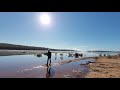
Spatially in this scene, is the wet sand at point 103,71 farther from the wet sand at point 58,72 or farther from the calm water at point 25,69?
the calm water at point 25,69

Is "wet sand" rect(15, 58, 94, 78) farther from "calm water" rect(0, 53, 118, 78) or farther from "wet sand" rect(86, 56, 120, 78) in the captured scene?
"wet sand" rect(86, 56, 120, 78)

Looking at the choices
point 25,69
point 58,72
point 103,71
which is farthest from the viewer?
point 25,69

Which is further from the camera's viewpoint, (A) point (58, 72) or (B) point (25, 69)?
(B) point (25, 69)

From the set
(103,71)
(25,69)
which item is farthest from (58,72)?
(103,71)

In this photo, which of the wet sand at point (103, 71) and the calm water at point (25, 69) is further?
the calm water at point (25, 69)

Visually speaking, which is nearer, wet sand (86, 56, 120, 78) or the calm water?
wet sand (86, 56, 120, 78)

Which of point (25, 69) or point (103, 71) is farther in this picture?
point (25, 69)

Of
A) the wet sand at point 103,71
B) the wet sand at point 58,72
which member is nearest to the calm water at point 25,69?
the wet sand at point 58,72

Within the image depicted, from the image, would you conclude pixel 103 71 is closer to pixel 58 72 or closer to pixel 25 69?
pixel 58 72

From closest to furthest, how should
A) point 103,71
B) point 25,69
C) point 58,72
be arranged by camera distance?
point 58,72 < point 103,71 < point 25,69

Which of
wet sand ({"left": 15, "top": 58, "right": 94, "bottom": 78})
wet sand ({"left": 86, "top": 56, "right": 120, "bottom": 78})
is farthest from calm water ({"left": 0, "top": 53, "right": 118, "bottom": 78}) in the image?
wet sand ({"left": 86, "top": 56, "right": 120, "bottom": 78})

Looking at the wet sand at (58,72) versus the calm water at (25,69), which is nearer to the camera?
the wet sand at (58,72)
